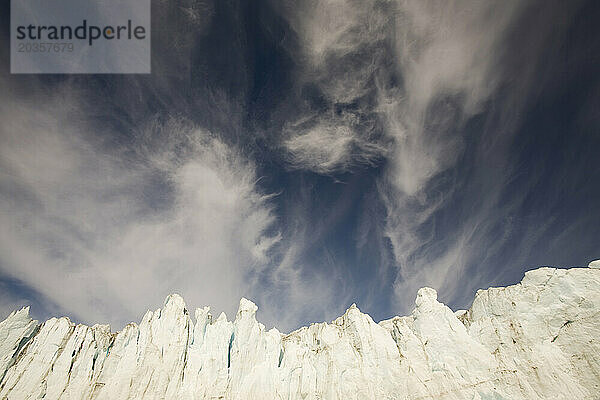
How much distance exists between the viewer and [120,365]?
55.9 meters

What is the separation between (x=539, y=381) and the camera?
41.3 meters

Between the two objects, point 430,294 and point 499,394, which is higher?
point 430,294

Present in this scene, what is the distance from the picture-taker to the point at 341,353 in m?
56.0

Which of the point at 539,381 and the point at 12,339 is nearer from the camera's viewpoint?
the point at 539,381

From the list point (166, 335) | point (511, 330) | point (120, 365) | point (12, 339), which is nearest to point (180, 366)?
point (166, 335)

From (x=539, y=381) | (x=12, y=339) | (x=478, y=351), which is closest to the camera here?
(x=539, y=381)

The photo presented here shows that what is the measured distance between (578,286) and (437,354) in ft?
79.3

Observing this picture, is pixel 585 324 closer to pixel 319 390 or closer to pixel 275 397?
pixel 319 390

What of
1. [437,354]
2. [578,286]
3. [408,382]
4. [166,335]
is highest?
[166,335]

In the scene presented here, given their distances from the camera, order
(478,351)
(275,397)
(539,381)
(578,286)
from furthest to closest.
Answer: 1. (275,397)
2. (478,351)
3. (578,286)
4. (539,381)

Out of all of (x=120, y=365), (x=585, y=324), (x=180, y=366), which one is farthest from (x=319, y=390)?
(x=585, y=324)

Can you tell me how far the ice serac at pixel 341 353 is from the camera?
140ft

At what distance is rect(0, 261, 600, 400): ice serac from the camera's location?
140 ft

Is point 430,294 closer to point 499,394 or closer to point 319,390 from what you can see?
point 499,394
